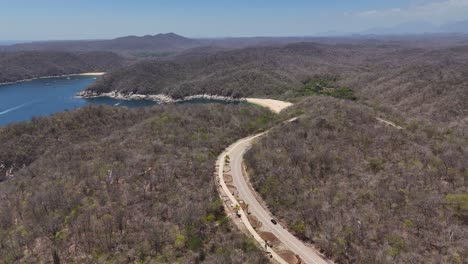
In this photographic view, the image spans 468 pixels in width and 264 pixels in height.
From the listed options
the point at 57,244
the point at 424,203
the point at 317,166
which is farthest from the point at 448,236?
the point at 57,244

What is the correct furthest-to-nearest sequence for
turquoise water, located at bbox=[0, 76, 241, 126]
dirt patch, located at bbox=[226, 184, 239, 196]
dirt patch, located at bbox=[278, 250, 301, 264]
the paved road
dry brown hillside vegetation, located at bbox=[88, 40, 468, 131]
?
turquoise water, located at bbox=[0, 76, 241, 126] < dry brown hillside vegetation, located at bbox=[88, 40, 468, 131] < dirt patch, located at bbox=[226, 184, 239, 196] < the paved road < dirt patch, located at bbox=[278, 250, 301, 264]

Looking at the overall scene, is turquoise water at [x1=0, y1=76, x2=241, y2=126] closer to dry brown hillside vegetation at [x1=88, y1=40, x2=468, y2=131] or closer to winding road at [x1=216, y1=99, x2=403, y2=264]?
dry brown hillside vegetation at [x1=88, y1=40, x2=468, y2=131]

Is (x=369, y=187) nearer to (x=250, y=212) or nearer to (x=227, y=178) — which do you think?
(x=250, y=212)

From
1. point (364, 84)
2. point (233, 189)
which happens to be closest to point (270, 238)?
point (233, 189)

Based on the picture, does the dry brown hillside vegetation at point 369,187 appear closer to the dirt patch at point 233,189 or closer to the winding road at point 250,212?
the winding road at point 250,212

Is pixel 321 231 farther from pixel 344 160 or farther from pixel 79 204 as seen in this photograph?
pixel 79 204

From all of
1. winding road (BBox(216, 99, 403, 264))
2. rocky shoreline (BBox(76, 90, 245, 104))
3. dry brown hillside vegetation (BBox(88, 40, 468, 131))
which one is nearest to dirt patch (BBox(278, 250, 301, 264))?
winding road (BBox(216, 99, 403, 264))
